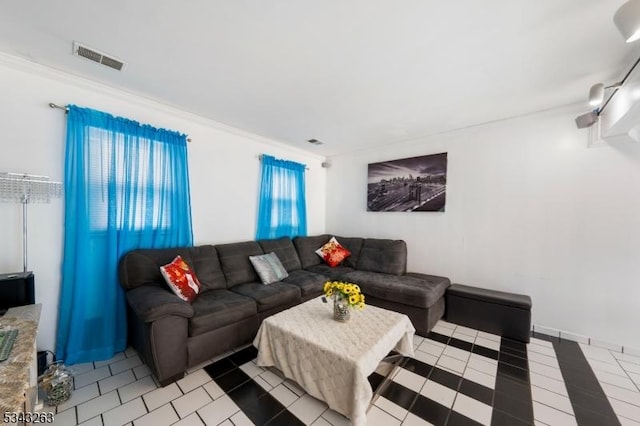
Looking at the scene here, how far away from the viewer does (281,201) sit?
4.10 m

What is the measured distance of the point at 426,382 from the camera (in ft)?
6.46

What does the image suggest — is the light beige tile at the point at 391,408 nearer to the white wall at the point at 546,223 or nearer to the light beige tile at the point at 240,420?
the light beige tile at the point at 240,420

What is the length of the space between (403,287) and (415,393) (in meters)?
1.17

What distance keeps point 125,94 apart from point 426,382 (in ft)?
12.6

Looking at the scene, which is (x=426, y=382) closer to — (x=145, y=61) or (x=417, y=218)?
(x=417, y=218)

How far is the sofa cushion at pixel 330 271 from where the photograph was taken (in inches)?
134

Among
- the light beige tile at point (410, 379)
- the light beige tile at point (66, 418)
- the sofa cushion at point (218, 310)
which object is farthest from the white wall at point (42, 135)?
the light beige tile at point (410, 379)

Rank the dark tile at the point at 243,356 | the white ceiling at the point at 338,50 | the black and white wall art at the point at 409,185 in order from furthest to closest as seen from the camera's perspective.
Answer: the black and white wall art at the point at 409,185 → the dark tile at the point at 243,356 → the white ceiling at the point at 338,50

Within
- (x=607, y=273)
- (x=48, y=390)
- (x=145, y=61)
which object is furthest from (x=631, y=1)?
(x=48, y=390)

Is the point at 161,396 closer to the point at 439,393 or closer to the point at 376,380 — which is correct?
the point at 376,380

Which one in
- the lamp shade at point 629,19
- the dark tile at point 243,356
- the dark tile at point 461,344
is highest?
the lamp shade at point 629,19

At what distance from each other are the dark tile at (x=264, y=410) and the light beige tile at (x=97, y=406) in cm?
92

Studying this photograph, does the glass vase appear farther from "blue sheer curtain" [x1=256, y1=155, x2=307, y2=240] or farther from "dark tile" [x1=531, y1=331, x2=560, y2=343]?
"dark tile" [x1=531, y1=331, x2=560, y2=343]

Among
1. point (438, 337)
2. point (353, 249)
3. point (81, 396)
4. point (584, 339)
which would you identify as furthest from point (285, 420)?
point (584, 339)
